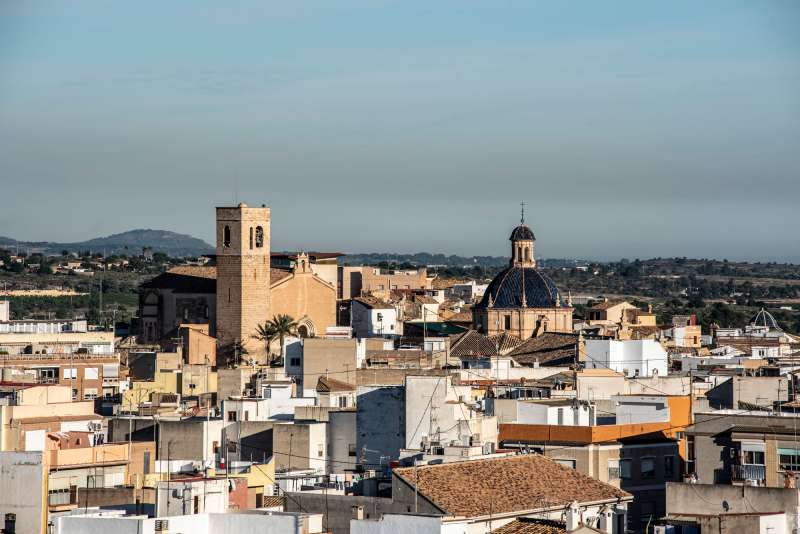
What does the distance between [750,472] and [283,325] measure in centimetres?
4488

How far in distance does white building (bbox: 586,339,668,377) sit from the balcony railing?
24604 mm

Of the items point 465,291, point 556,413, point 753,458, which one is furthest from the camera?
point 465,291

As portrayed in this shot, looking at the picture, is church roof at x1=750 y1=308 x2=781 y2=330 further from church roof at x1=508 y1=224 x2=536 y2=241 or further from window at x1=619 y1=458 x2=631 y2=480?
window at x1=619 y1=458 x2=631 y2=480

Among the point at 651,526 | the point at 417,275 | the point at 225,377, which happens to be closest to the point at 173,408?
the point at 225,377

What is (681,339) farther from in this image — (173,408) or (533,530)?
(533,530)

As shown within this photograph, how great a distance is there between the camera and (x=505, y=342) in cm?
6856

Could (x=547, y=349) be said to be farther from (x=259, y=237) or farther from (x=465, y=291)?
(x=465, y=291)

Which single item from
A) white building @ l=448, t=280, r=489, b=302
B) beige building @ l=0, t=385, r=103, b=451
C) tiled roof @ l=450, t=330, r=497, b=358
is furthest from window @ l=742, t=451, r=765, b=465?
white building @ l=448, t=280, r=489, b=302

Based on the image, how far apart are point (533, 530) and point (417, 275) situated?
3596 inches

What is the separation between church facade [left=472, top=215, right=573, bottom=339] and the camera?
74.5 meters

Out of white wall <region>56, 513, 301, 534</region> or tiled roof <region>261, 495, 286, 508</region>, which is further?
tiled roof <region>261, 495, 286, 508</region>

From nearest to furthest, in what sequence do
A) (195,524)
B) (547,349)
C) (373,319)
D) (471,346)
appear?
(195,524), (547,349), (471,346), (373,319)

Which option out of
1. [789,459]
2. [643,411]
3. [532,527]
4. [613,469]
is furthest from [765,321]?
[532,527]

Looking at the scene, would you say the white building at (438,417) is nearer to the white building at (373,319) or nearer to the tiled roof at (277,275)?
the tiled roof at (277,275)
